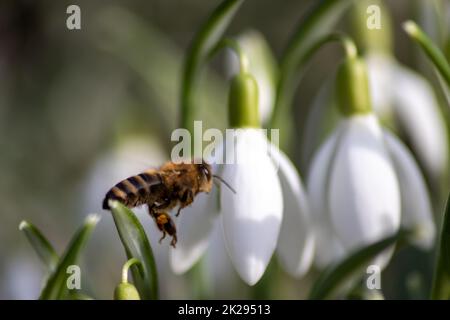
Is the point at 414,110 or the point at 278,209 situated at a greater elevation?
the point at 414,110

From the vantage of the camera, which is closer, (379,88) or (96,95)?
(379,88)


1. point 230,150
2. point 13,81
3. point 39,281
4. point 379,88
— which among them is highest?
point 13,81

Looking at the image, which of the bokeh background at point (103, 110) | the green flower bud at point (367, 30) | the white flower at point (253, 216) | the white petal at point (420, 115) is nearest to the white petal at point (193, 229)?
the white flower at point (253, 216)

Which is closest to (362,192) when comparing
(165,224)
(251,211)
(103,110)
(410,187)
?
(410,187)

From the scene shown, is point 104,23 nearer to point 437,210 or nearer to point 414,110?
point 414,110

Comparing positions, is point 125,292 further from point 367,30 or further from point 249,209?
point 367,30

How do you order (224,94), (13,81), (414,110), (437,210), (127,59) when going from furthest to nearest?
(13,81), (224,94), (127,59), (414,110), (437,210)

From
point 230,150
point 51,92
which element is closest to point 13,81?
point 51,92
